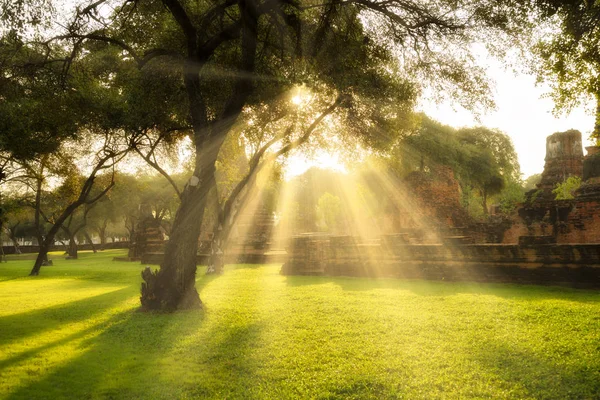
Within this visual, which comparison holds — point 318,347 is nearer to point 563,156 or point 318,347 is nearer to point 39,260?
point 39,260

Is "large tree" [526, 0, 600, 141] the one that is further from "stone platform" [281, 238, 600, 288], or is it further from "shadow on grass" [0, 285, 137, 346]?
"shadow on grass" [0, 285, 137, 346]

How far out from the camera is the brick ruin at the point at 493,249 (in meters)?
8.73

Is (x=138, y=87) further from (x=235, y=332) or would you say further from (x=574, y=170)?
(x=574, y=170)

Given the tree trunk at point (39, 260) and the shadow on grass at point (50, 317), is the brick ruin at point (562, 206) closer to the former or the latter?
the shadow on grass at point (50, 317)

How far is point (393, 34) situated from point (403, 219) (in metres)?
17.7

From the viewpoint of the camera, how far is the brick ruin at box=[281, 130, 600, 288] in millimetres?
8734

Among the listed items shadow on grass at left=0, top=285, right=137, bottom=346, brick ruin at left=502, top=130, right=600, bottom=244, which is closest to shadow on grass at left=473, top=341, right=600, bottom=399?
shadow on grass at left=0, top=285, right=137, bottom=346

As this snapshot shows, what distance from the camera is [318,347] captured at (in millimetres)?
4758

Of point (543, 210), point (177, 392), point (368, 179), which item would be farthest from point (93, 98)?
point (368, 179)

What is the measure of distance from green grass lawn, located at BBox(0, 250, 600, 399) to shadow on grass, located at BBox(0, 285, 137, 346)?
28 millimetres

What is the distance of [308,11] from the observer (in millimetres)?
9609

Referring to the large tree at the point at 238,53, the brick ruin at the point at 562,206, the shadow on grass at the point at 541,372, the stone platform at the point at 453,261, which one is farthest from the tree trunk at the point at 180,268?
the brick ruin at the point at 562,206

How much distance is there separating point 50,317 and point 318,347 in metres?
5.27

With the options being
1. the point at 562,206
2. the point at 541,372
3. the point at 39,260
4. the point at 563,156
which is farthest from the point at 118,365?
the point at 563,156
